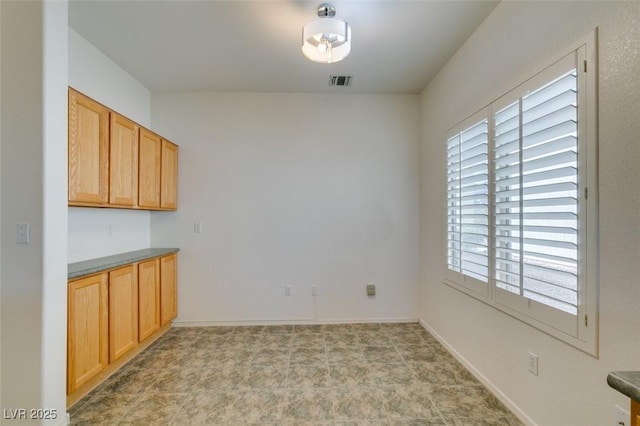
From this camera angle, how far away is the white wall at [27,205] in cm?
168

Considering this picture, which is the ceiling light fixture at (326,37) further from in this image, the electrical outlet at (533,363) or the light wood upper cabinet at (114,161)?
the electrical outlet at (533,363)

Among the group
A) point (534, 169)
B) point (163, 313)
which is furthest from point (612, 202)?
point (163, 313)

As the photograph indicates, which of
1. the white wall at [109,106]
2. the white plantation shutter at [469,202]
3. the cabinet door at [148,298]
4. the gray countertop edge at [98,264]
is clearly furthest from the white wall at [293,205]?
the white plantation shutter at [469,202]

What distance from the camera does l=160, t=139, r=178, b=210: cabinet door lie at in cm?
322

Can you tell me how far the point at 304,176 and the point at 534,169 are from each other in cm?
239

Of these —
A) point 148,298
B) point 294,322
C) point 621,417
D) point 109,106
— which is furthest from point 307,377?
point 109,106

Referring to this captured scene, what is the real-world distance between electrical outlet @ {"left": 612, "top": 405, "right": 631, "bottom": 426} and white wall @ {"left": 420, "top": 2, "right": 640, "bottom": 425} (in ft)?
0.08

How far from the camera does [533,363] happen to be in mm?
1756

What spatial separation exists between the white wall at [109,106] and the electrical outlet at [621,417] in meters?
3.56

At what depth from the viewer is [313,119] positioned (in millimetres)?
3596

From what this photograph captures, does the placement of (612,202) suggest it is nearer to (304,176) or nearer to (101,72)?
(304,176)

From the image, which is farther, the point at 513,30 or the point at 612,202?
the point at 513,30

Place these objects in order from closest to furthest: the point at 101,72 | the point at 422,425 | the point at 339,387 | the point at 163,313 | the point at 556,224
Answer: the point at 556,224 → the point at 422,425 → the point at 339,387 → the point at 101,72 → the point at 163,313

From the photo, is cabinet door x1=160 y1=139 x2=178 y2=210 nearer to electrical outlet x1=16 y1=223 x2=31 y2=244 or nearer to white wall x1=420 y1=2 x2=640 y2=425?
electrical outlet x1=16 y1=223 x2=31 y2=244
